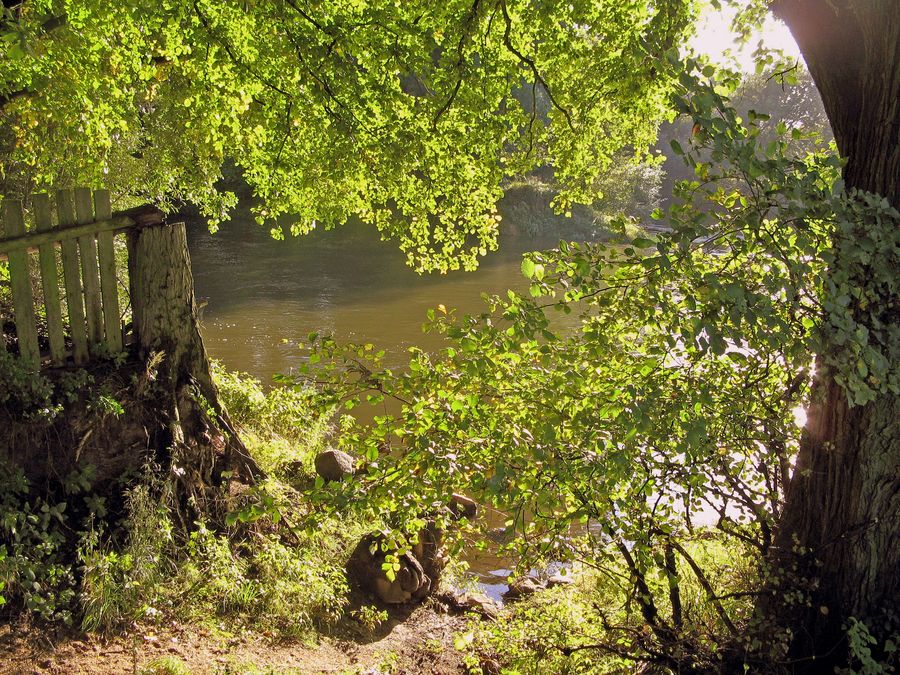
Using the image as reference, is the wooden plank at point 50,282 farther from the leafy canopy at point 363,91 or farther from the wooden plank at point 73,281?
the leafy canopy at point 363,91

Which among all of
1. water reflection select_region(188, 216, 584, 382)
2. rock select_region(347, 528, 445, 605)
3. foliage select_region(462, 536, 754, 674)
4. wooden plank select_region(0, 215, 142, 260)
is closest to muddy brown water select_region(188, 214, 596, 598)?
water reflection select_region(188, 216, 584, 382)

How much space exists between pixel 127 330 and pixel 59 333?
0.54m

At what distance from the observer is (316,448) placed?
863 centimetres

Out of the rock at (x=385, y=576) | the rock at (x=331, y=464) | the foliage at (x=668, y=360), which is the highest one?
the foliage at (x=668, y=360)

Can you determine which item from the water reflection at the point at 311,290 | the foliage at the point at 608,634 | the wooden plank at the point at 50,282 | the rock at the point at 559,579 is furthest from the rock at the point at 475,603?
the water reflection at the point at 311,290

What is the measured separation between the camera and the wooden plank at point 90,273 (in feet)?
17.6

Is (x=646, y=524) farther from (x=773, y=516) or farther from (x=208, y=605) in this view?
(x=208, y=605)

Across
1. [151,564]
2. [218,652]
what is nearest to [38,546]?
[151,564]

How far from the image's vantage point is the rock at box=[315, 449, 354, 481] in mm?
7676

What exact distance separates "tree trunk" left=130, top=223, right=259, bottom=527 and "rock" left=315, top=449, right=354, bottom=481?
185cm

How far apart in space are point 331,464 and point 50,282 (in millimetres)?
3393

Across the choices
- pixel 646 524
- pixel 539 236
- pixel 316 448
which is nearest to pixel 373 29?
pixel 646 524

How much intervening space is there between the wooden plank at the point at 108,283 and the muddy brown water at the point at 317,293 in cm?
414

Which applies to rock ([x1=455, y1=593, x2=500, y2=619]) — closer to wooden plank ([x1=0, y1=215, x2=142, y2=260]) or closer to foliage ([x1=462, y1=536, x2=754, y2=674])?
foliage ([x1=462, y1=536, x2=754, y2=674])
